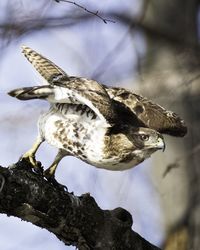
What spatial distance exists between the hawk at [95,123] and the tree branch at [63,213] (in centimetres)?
48

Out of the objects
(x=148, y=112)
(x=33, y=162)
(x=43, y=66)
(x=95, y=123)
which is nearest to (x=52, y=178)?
(x=33, y=162)

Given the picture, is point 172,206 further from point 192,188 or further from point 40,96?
point 40,96

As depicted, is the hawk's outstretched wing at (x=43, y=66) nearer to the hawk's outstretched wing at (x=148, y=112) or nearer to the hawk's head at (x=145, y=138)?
the hawk's outstretched wing at (x=148, y=112)

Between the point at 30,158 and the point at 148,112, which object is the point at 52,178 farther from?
the point at 148,112

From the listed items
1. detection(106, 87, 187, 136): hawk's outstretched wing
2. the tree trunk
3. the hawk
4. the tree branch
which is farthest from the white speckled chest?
the tree trunk

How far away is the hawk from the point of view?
17.6ft

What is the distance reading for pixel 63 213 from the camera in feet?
15.3

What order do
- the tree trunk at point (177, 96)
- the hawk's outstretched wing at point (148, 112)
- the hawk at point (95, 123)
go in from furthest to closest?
the tree trunk at point (177, 96) < the hawk's outstretched wing at point (148, 112) < the hawk at point (95, 123)

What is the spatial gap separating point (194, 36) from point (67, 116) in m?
2.55

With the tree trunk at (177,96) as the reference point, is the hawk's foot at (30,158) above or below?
above

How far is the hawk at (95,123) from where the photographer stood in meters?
5.35

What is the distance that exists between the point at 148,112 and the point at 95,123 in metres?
0.41

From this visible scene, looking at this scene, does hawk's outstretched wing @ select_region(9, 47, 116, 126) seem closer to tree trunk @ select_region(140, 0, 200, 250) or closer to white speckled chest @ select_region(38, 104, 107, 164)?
white speckled chest @ select_region(38, 104, 107, 164)

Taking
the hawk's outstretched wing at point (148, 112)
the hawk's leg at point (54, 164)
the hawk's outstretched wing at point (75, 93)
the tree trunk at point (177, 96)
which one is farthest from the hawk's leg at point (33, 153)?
the tree trunk at point (177, 96)
